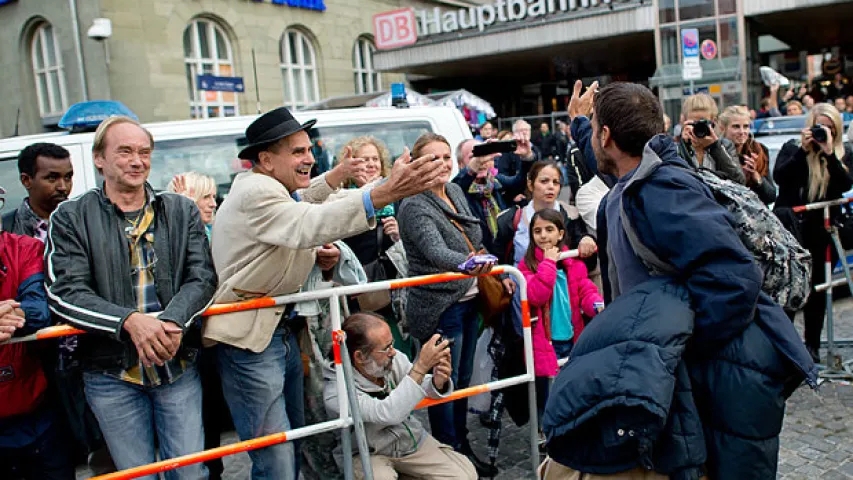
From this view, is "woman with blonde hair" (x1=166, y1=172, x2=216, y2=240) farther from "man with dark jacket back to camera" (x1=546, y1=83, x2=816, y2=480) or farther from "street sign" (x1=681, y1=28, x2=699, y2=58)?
"street sign" (x1=681, y1=28, x2=699, y2=58)

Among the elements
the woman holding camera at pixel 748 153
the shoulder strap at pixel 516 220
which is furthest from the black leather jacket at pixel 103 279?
the woman holding camera at pixel 748 153

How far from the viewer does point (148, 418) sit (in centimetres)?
301

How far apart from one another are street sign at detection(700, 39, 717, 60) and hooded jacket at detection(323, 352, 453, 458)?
63.3 feet

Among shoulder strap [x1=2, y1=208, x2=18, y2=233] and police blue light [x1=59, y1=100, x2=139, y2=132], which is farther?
police blue light [x1=59, y1=100, x2=139, y2=132]

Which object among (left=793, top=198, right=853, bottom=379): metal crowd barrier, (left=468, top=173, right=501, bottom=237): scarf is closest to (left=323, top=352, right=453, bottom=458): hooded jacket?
(left=468, top=173, right=501, bottom=237): scarf

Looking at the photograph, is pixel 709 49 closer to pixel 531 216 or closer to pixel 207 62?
pixel 207 62

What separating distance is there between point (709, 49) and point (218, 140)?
18096 mm

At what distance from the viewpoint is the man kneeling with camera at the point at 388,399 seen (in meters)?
3.31

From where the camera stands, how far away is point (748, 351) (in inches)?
82.6

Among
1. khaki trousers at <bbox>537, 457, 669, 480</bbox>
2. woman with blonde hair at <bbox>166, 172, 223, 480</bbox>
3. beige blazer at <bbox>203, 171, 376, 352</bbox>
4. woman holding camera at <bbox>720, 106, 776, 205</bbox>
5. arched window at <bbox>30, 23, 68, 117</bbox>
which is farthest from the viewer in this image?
arched window at <bbox>30, 23, 68, 117</bbox>

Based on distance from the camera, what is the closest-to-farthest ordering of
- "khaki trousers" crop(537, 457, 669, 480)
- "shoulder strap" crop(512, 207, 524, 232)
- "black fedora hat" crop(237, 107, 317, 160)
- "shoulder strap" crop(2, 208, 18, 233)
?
"khaki trousers" crop(537, 457, 669, 480)
"black fedora hat" crop(237, 107, 317, 160)
"shoulder strap" crop(2, 208, 18, 233)
"shoulder strap" crop(512, 207, 524, 232)

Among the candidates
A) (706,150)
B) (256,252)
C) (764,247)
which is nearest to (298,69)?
(706,150)

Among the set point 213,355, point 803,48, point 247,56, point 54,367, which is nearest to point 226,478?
point 213,355

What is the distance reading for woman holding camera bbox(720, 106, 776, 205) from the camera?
5.00 m
